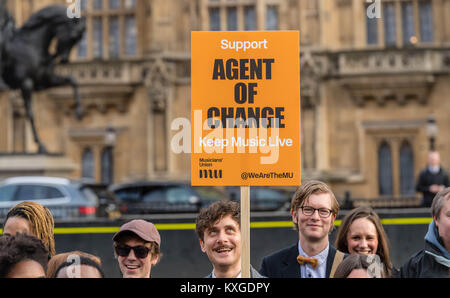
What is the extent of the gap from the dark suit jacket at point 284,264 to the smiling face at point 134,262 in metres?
0.82

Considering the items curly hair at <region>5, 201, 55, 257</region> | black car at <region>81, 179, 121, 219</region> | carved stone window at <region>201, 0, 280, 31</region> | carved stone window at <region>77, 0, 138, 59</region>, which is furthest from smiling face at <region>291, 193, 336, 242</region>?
carved stone window at <region>77, 0, 138, 59</region>

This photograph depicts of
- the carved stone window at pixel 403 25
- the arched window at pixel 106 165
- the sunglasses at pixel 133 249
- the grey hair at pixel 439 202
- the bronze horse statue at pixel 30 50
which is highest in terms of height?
the carved stone window at pixel 403 25

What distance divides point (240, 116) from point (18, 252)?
162 cm

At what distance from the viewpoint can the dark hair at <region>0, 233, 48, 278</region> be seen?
320 cm

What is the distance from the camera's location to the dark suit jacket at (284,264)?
4.38 metres

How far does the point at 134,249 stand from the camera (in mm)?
3926

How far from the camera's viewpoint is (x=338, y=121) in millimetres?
23172

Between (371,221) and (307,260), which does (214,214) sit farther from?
(371,221)

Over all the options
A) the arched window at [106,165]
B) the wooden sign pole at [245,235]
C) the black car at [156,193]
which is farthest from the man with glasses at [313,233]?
the arched window at [106,165]

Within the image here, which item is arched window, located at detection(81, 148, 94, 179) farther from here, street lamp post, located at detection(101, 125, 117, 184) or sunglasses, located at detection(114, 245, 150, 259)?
sunglasses, located at detection(114, 245, 150, 259)

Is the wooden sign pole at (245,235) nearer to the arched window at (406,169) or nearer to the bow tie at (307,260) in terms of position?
the bow tie at (307,260)

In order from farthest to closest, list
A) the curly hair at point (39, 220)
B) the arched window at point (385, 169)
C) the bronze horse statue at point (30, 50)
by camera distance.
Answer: the arched window at point (385, 169) < the bronze horse statue at point (30, 50) < the curly hair at point (39, 220)
